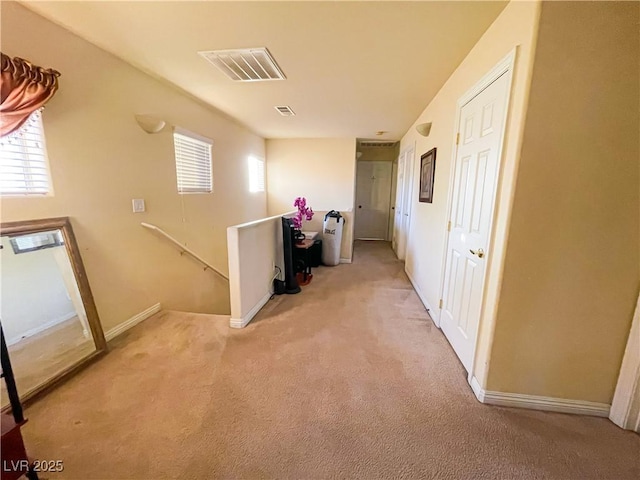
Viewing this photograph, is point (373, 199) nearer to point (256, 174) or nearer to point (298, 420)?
point (256, 174)

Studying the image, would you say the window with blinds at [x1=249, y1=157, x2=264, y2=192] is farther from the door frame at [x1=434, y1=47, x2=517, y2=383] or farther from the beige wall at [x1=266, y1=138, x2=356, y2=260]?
the door frame at [x1=434, y1=47, x2=517, y2=383]

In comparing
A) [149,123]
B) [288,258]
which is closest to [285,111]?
[149,123]

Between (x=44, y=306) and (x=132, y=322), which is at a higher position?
(x=44, y=306)

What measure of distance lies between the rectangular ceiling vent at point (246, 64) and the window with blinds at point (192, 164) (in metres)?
1.04

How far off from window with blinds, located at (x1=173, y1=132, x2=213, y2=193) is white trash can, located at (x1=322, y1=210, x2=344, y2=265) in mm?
1976

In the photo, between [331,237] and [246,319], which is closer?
[246,319]

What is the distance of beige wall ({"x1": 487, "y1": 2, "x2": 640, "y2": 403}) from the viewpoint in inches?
49.3

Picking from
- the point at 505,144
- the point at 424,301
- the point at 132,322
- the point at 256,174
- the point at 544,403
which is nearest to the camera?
the point at 505,144

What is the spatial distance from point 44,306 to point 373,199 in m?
6.45

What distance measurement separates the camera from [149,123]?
2457 millimetres

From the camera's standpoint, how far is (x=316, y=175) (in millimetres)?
5234

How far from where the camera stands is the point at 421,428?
4.77 ft

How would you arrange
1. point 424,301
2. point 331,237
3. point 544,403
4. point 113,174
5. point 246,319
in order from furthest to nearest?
point 331,237 → point 424,301 → point 246,319 → point 113,174 → point 544,403

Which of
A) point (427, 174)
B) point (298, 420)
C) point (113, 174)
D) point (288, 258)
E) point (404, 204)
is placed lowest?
point (298, 420)
